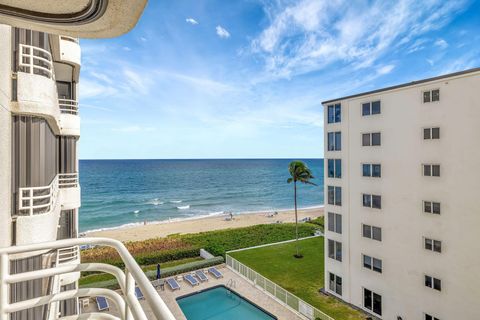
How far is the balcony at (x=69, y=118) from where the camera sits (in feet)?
31.3

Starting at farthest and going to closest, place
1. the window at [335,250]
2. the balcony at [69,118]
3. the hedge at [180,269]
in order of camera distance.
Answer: the hedge at [180,269], the window at [335,250], the balcony at [69,118]

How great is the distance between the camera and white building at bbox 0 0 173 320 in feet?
Result: 6.40

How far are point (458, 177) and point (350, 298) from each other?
10.4 meters

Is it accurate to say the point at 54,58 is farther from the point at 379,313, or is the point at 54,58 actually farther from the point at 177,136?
the point at 177,136

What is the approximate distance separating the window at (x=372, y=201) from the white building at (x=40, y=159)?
52.4 feet

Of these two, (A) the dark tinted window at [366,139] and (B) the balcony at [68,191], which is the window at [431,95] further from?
(B) the balcony at [68,191]

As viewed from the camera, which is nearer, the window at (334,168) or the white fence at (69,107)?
the white fence at (69,107)

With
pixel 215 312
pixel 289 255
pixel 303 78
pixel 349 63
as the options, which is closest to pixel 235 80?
pixel 303 78

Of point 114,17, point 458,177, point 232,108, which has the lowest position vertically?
point 458,177

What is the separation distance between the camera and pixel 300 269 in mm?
23812

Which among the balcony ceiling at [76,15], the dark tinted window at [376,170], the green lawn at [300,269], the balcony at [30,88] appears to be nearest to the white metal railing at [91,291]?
the balcony ceiling at [76,15]

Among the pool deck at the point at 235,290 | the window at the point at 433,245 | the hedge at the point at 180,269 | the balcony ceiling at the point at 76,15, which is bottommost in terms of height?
the pool deck at the point at 235,290

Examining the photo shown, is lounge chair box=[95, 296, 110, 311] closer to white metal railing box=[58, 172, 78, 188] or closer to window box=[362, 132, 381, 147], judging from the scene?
white metal railing box=[58, 172, 78, 188]

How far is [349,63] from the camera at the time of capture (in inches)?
1342
